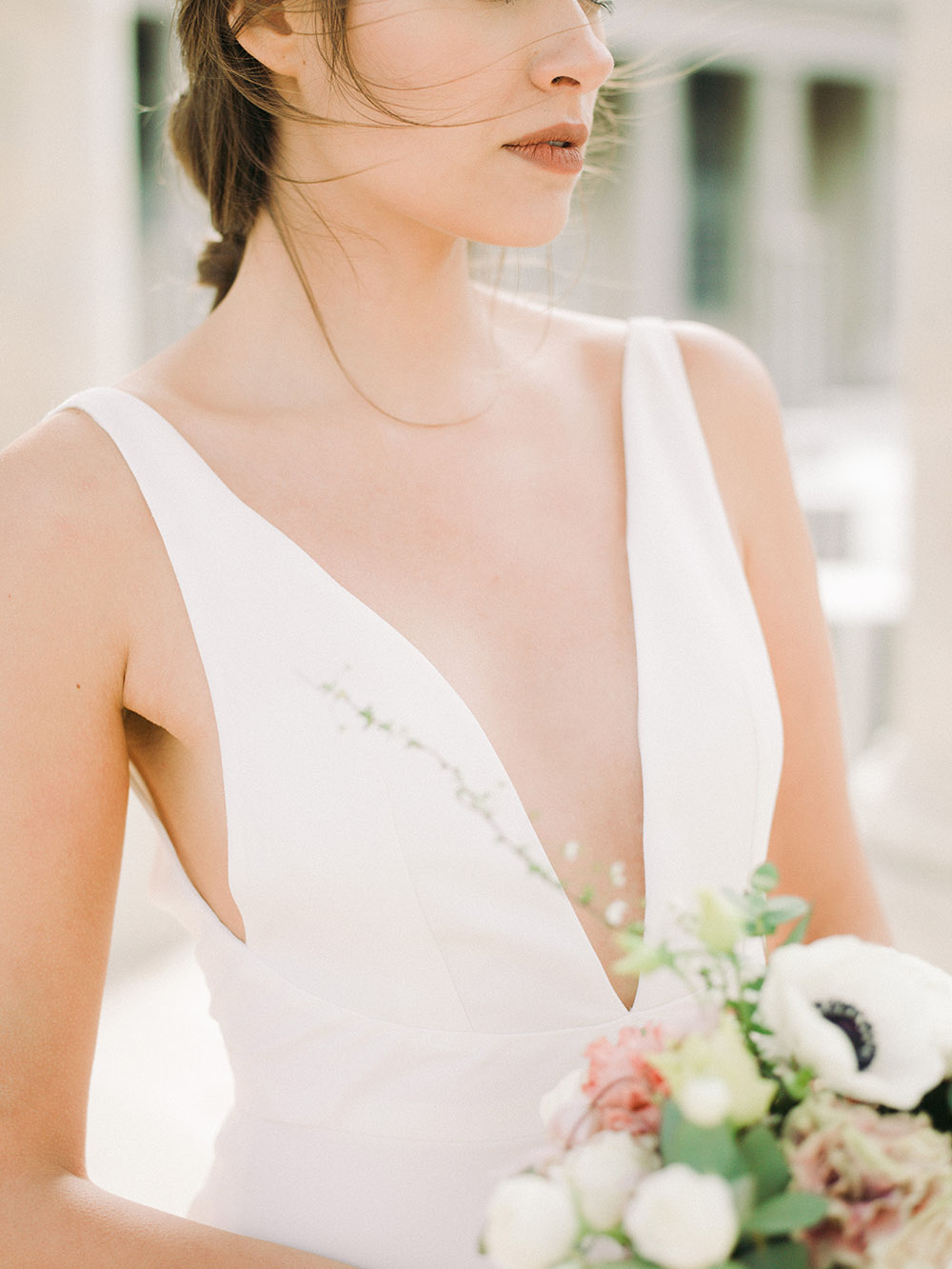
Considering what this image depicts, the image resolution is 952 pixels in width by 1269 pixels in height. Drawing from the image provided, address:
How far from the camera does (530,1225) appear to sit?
2.08 feet

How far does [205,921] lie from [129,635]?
0.99 feet

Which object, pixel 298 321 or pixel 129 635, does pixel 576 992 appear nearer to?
pixel 129 635

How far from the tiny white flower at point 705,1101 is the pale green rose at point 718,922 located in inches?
3.2

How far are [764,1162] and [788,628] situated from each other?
91 cm

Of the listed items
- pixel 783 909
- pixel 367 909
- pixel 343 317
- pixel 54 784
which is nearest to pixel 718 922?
pixel 783 909

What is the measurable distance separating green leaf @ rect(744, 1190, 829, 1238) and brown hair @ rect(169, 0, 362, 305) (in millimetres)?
987

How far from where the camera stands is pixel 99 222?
344 cm

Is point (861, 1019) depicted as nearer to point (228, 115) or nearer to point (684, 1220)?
point (684, 1220)

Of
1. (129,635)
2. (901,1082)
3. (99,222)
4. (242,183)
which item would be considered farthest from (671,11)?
(901,1082)

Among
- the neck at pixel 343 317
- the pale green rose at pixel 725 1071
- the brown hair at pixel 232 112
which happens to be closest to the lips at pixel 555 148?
the brown hair at pixel 232 112

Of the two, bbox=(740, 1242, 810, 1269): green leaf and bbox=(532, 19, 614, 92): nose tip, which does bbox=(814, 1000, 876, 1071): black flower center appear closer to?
bbox=(740, 1242, 810, 1269): green leaf

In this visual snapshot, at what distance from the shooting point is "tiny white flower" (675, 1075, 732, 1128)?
0.63 meters

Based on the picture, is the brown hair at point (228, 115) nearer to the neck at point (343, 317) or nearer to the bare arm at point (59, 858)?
the neck at point (343, 317)

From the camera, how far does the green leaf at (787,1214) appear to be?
634mm
